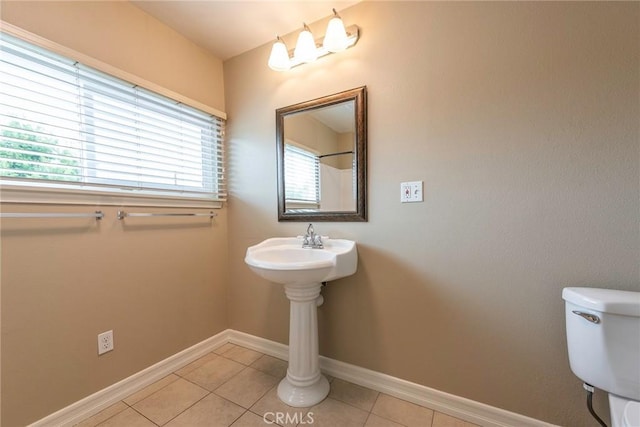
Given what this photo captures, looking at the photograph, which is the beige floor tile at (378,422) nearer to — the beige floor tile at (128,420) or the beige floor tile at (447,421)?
the beige floor tile at (447,421)

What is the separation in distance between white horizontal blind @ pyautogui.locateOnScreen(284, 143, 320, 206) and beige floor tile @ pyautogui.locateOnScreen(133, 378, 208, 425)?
4.10 feet

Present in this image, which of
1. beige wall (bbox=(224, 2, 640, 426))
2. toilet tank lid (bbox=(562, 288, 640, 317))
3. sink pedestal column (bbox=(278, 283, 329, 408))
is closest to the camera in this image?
toilet tank lid (bbox=(562, 288, 640, 317))

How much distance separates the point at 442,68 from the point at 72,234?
6.51 feet

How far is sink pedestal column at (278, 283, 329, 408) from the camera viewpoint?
1.40m

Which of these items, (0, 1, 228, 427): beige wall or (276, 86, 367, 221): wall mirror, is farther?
(276, 86, 367, 221): wall mirror

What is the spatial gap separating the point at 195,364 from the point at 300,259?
1.05 metres

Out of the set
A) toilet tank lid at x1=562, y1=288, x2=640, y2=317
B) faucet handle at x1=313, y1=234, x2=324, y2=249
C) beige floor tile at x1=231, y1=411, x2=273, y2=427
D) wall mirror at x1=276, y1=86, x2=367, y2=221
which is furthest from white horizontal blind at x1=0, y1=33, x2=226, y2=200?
toilet tank lid at x1=562, y1=288, x2=640, y2=317

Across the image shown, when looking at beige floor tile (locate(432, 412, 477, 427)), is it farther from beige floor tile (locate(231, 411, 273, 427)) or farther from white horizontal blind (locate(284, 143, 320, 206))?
white horizontal blind (locate(284, 143, 320, 206))

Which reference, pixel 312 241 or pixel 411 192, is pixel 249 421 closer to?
pixel 312 241

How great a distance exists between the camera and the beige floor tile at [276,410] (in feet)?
4.09

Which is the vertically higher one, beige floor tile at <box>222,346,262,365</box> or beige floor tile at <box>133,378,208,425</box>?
beige floor tile at <box>133,378,208,425</box>

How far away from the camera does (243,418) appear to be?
4.15 feet

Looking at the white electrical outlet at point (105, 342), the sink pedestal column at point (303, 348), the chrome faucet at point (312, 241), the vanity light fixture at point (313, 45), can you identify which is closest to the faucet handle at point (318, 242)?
the chrome faucet at point (312, 241)

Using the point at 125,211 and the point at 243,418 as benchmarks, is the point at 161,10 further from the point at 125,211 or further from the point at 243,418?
the point at 243,418
